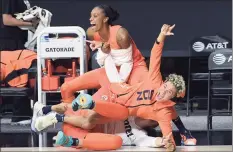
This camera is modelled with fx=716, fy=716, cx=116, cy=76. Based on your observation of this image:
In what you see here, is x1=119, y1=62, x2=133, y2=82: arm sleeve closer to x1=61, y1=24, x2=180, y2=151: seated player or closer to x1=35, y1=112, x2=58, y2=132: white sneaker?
x1=61, y1=24, x2=180, y2=151: seated player

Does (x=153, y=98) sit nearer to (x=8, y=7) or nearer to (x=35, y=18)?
(x=35, y=18)

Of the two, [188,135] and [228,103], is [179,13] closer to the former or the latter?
[228,103]

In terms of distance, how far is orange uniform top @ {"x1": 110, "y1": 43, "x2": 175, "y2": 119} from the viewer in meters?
5.52

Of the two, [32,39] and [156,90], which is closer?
[156,90]

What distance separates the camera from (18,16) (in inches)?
296

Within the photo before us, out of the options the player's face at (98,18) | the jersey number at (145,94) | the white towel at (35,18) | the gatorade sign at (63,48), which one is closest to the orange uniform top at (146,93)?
the jersey number at (145,94)

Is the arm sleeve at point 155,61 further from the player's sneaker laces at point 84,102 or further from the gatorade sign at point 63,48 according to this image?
the gatorade sign at point 63,48

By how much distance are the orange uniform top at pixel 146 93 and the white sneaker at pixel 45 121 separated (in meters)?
0.55

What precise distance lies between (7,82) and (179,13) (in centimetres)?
346

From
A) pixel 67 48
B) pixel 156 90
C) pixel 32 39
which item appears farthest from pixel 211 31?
pixel 156 90

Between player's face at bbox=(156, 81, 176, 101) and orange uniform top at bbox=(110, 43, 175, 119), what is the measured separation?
0.06 metres

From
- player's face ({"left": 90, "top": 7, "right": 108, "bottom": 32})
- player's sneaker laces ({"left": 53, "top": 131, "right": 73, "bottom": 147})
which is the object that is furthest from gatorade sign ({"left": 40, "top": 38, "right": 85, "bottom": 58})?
player's sneaker laces ({"left": 53, "top": 131, "right": 73, "bottom": 147})

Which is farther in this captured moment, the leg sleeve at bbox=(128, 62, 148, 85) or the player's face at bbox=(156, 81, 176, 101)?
the leg sleeve at bbox=(128, 62, 148, 85)

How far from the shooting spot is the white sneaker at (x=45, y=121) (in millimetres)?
5789
